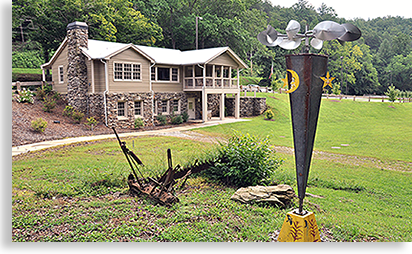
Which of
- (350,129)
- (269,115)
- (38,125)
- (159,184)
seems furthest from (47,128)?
(350,129)

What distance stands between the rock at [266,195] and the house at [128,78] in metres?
12.8

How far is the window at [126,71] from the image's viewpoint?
58.5 ft

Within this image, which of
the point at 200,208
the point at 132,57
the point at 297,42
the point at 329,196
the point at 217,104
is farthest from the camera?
the point at 217,104

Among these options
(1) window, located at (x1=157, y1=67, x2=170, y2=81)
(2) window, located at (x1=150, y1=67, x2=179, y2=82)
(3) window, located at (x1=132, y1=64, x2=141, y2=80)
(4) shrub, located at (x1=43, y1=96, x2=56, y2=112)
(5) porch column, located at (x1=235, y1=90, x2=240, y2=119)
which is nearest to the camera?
(4) shrub, located at (x1=43, y1=96, x2=56, y2=112)

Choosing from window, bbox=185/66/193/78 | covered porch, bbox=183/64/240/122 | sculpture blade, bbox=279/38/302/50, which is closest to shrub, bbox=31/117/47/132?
covered porch, bbox=183/64/240/122

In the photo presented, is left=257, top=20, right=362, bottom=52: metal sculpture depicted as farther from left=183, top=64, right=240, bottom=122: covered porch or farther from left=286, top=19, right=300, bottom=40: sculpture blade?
left=183, top=64, right=240, bottom=122: covered porch

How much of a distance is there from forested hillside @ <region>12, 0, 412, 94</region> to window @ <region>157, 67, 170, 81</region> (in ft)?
19.7

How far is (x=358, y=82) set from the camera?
54.1 meters

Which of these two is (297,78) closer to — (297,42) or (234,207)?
(297,42)

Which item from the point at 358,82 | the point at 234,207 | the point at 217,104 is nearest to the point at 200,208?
the point at 234,207

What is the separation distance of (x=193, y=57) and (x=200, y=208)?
1801 cm

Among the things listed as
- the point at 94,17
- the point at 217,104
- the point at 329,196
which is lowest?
the point at 329,196

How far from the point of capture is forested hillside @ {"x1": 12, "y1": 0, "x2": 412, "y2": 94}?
23281 millimetres

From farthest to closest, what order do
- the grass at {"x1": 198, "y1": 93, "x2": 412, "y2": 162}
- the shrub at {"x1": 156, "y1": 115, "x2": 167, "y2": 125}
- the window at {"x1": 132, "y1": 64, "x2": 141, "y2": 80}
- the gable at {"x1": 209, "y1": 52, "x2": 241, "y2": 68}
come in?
the gable at {"x1": 209, "y1": 52, "x2": 241, "y2": 68} → the shrub at {"x1": 156, "y1": 115, "x2": 167, "y2": 125} → the window at {"x1": 132, "y1": 64, "x2": 141, "y2": 80} → the grass at {"x1": 198, "y1": 93, "x2": 412, "y2": 162}
